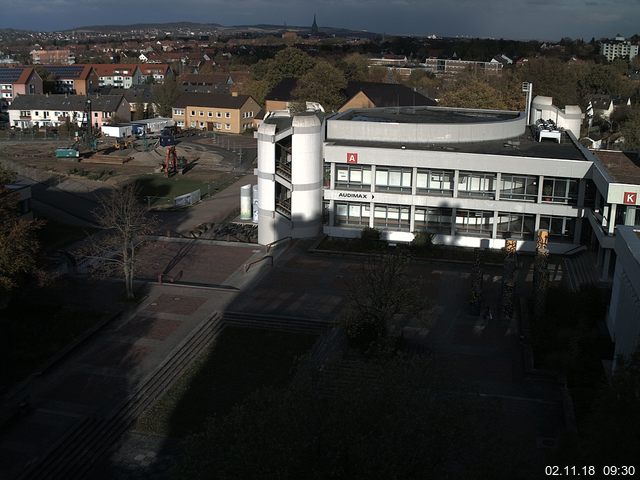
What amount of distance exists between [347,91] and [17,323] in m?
63.6

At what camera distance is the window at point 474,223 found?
38.2 metres

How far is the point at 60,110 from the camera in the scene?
311 ft

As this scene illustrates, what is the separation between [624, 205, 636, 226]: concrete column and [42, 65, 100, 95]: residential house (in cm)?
10751

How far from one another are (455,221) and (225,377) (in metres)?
18.4

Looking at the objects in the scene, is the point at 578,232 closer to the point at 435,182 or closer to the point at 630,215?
the point at 630,215

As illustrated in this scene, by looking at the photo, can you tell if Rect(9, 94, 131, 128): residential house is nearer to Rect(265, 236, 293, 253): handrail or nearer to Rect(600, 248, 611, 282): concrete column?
Rect(265, 236, 293, 253): handrail

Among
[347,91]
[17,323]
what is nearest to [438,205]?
[17,323]

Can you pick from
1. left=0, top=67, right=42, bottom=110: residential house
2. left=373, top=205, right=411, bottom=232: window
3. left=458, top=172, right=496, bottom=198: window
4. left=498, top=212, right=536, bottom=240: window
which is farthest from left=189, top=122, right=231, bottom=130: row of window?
left=498, top=212, right=536, bottom=240: window

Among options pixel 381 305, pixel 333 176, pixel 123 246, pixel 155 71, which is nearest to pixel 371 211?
pixel 333 176

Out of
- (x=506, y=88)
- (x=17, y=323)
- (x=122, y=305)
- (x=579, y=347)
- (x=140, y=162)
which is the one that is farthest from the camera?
(x=506, y=88)

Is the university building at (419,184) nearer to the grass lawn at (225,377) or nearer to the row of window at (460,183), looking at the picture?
the row of window at (460,183)

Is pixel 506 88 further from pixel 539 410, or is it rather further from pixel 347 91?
pixel 539 410

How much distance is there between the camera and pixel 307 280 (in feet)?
109

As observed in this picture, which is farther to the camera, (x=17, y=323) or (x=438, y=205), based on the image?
(x=438, y=205)
